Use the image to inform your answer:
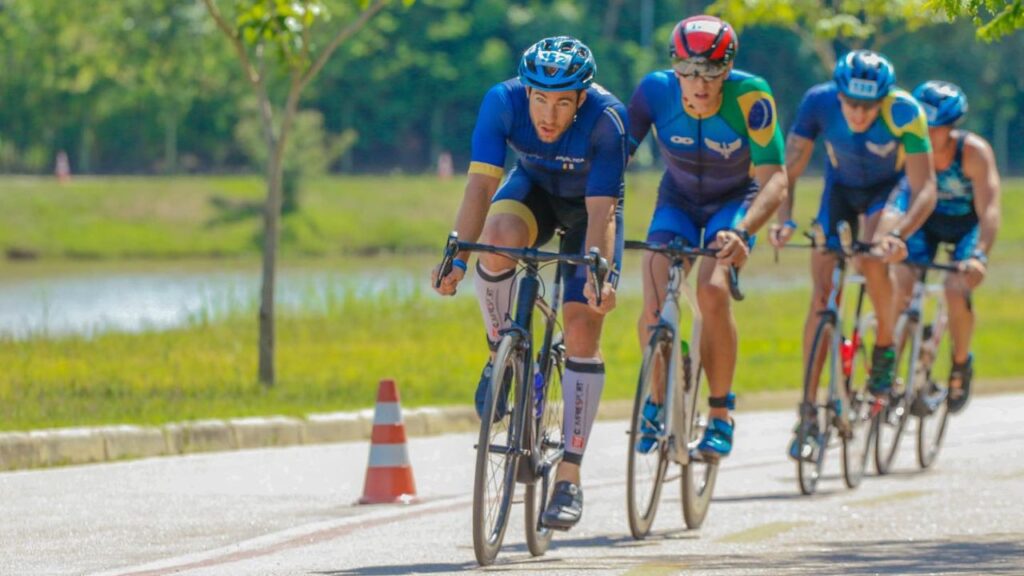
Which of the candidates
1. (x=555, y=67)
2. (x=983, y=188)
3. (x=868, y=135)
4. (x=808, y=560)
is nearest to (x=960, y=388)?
(x=983, y=188)

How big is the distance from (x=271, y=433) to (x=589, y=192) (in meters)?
5.54

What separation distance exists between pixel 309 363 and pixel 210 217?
44.4 metres

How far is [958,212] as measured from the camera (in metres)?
14.1

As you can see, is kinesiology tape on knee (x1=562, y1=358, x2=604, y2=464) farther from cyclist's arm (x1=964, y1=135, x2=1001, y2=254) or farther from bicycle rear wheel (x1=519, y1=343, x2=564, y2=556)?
cyclist's arm (x1=964, y1=135, x2=1001, y2=254)

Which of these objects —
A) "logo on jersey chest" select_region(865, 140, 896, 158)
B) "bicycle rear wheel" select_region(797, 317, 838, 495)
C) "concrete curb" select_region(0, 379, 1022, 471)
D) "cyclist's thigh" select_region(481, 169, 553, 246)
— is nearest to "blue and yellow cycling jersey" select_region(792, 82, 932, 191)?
"logo on jersey chest" select_region(865, 140, 896, 158)

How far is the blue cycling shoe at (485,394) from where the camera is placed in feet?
27.9

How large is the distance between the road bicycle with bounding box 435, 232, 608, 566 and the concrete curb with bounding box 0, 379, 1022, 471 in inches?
161

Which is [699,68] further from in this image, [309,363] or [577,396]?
[309,363]

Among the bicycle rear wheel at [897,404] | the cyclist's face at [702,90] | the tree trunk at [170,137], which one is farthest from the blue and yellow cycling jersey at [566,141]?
the tree trunk at [170,137]

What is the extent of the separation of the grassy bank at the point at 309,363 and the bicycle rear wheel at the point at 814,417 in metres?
3.83

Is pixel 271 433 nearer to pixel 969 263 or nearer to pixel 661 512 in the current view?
pixel 661 512

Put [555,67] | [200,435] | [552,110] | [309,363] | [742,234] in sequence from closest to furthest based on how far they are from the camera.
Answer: [555,67]
[552,110]
[742,234]
[200,435]
[309,363]

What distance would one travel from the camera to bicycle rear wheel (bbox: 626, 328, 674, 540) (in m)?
9.70

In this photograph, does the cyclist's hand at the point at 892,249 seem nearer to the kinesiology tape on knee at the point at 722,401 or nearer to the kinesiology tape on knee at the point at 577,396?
the kinesiology tape on knee at the point at 722,401
